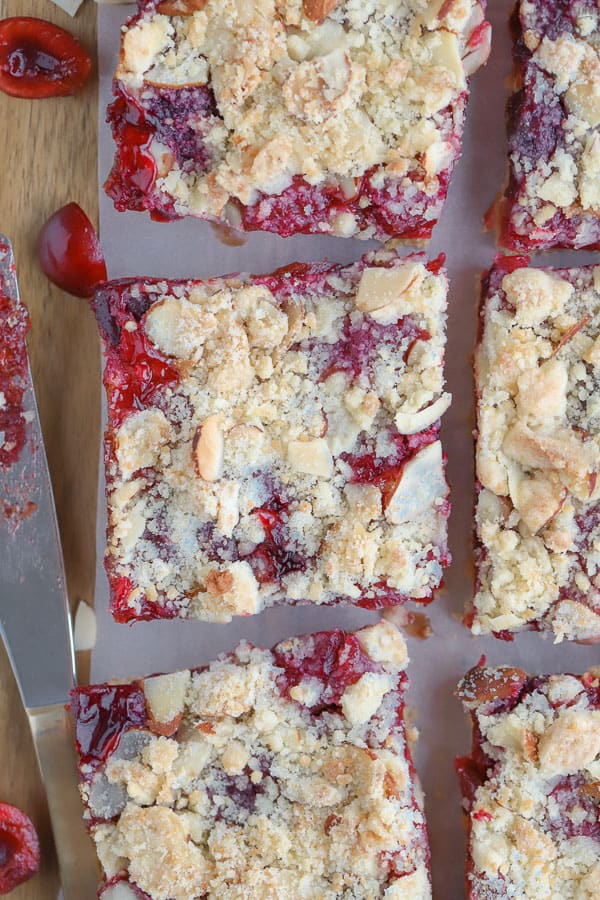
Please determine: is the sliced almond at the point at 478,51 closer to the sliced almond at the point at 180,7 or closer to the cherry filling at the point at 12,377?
the sliced almond at the point at 180,7

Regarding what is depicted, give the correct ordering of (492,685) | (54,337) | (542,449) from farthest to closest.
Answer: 1. (54,337)
2. (492,685)
3. (542,449)

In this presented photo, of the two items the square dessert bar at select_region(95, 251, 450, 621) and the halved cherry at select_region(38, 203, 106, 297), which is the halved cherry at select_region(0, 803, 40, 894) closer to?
the square dessert bar at select_region(95, 251, 450, 621)

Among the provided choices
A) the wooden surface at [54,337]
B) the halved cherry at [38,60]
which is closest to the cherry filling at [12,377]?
the wooden surface at [54,337]

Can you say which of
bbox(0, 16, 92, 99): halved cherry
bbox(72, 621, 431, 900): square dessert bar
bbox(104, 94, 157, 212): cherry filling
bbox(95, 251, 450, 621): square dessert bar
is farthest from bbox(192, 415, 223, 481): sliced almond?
bbox(0, 16, 92, 99): halved cherry

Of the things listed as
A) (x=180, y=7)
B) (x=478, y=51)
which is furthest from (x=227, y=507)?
(x=478, y=51)

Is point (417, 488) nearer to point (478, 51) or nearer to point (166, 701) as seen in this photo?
point (166, 701)

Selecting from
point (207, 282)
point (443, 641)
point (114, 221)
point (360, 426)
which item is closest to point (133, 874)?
point (443, 641)
